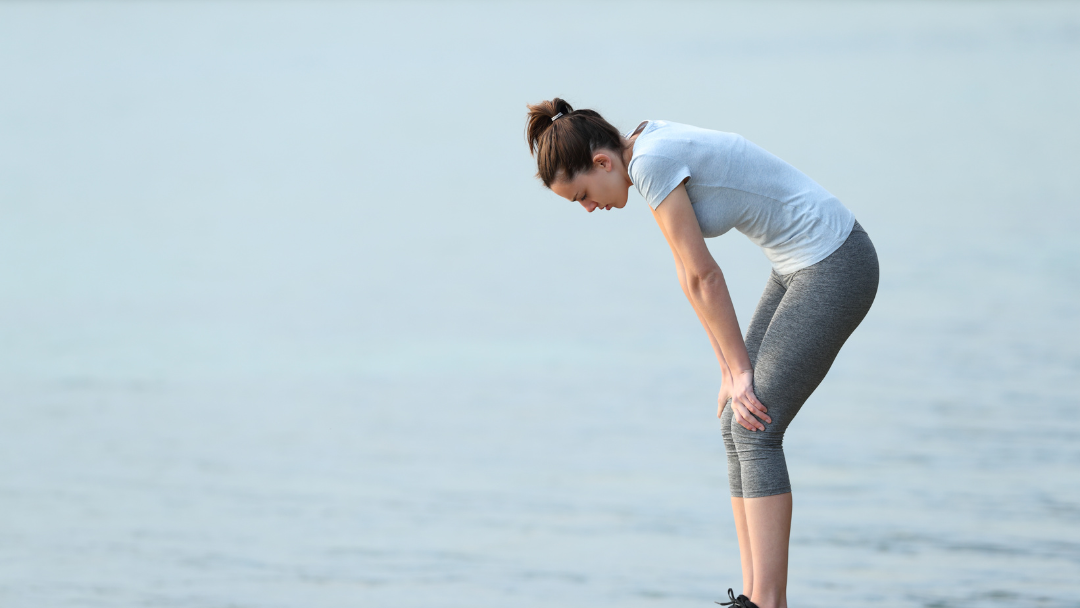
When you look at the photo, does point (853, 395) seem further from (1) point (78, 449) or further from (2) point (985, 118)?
(2) point (985, 118)

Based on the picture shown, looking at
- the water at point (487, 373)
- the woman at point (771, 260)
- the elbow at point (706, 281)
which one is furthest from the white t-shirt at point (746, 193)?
the water at point (487, 373)

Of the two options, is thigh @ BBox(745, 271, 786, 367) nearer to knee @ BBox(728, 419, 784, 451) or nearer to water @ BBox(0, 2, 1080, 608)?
knee @ BBox(728, 419, 784, 451)

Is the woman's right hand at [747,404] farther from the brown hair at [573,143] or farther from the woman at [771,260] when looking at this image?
the brown hair at [573,143]

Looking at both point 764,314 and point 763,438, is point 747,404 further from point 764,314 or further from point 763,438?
point 764,314

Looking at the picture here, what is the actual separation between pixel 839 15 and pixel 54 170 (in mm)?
23967

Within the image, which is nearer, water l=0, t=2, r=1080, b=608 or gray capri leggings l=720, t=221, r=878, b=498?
gray capri leggings l=720, t=221, r=878, b=498

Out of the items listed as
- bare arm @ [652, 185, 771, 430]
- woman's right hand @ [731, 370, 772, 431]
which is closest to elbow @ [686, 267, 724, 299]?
bare arm @ [652, 185, 771, 430]

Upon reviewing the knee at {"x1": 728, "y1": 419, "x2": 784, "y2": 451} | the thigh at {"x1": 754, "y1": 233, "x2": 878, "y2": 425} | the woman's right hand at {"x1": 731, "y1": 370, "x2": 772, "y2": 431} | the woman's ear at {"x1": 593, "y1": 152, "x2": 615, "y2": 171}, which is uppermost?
the woman's ear at {"x1": 593, "y1": 152, "x2": 615, "y2": 171}

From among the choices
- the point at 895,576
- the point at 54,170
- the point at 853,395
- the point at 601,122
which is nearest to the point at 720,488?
the point at 895,576

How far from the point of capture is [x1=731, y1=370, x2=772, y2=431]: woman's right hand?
2.77m

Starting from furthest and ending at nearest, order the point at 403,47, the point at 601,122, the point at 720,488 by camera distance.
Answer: the point at 403,47 → the point at 720,488 → the point at 601,122

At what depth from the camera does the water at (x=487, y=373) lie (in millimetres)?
4602

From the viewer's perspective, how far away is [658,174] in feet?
8.73

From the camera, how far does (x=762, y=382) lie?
276 centimetres
